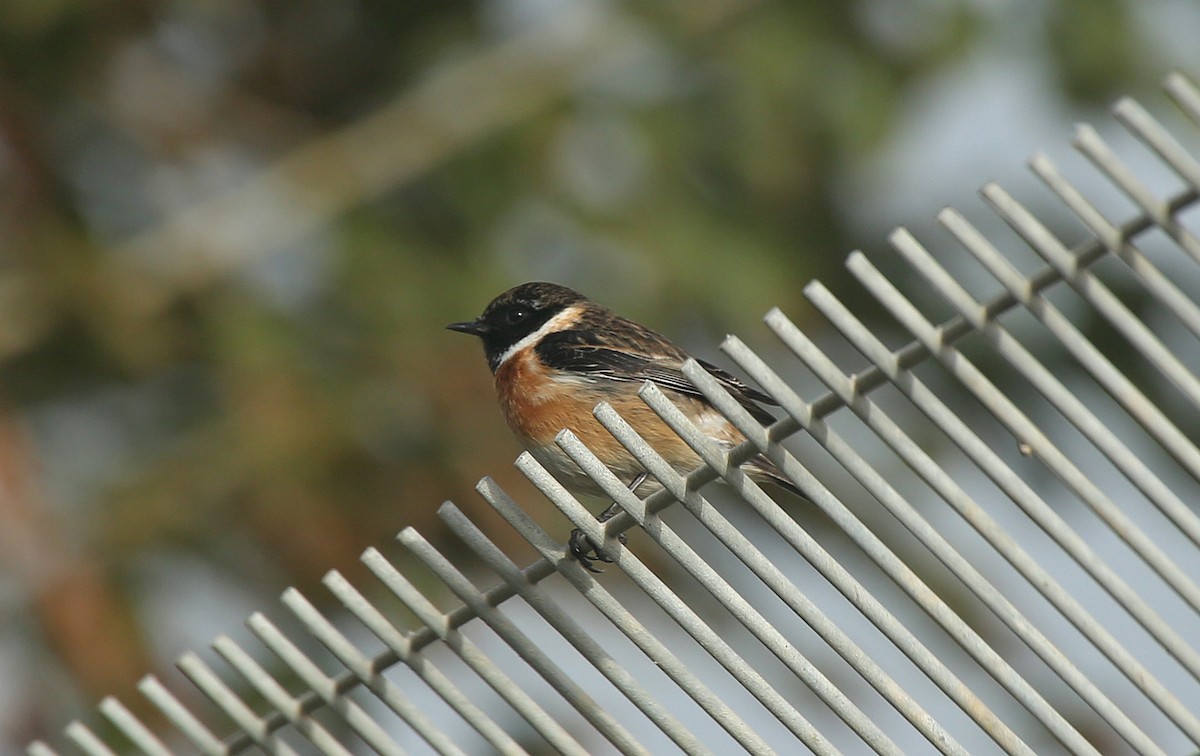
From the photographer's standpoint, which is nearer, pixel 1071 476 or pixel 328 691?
pixel 1071 476

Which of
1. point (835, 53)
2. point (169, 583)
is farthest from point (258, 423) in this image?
point (835, 53)

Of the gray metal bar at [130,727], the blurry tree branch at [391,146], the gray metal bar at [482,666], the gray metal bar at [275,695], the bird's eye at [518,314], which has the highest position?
the blurry tree branch at [391,146]

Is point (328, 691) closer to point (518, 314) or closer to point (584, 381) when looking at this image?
point (584, 381)

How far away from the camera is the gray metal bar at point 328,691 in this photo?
3566mm

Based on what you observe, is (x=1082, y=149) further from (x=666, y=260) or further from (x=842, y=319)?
(x=666, y=260)

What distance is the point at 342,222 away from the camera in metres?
7.76

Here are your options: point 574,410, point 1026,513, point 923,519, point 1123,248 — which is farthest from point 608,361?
point 1123,248

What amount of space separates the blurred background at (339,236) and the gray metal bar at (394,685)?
9.58ft

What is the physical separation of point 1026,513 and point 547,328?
3508 mm

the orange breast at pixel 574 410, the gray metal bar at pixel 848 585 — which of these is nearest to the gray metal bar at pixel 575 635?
the gray metal bar at pixel 848 585

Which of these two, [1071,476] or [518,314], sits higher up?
[518,314]

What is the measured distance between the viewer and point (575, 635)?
3.18 metres

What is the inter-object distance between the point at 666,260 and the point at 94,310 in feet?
9.21

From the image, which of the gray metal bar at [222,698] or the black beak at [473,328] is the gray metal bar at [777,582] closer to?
the gray metal bar at [222,698]
